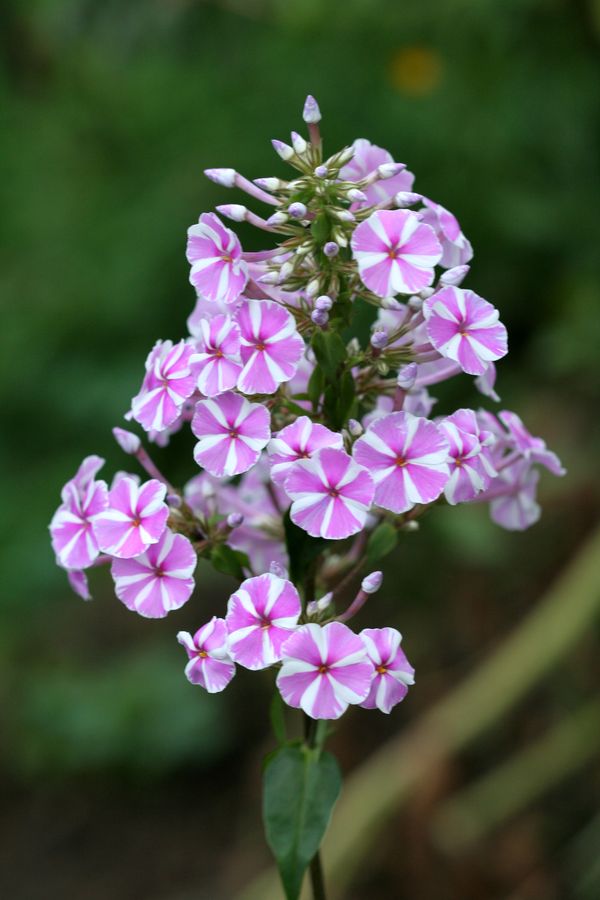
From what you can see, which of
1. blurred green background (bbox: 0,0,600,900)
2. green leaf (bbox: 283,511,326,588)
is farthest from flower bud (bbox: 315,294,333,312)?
blurred green background (bbox: 0,0,600,900)

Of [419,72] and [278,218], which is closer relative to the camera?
[278,218]

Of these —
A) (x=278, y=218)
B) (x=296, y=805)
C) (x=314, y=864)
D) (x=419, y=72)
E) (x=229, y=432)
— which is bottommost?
(x=314, y=864)

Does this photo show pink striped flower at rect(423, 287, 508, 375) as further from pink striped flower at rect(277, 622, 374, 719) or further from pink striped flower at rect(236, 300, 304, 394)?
pink striped flower at rect(277, 622, 374, 719)

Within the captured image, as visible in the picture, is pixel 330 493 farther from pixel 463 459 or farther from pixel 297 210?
pixel 297 210

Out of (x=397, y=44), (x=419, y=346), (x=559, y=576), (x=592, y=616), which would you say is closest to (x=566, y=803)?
(x=592, y=616)

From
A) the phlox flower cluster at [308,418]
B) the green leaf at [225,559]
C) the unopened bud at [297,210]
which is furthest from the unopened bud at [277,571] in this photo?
the unopened bud at [297,210]

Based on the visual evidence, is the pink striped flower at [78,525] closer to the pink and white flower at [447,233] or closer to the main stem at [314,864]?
the main stem at [314,864]

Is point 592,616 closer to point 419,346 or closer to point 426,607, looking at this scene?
point 426,607

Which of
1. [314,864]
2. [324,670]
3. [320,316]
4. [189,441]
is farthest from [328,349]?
[189,441]
